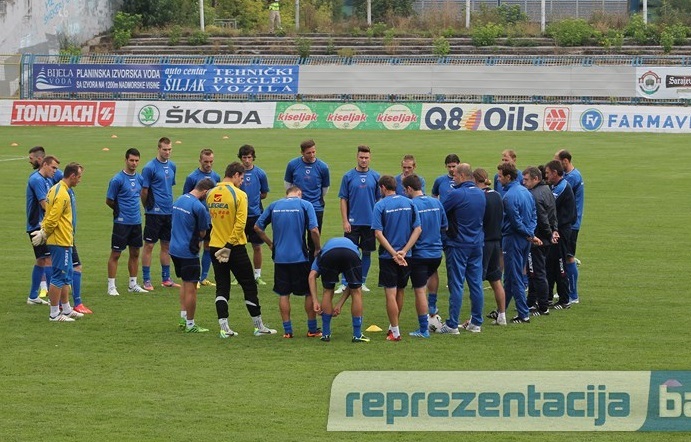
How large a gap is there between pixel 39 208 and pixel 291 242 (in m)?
4.42

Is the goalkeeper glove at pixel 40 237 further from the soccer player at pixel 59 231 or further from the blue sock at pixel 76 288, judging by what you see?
the blue sock at pixel 76 288

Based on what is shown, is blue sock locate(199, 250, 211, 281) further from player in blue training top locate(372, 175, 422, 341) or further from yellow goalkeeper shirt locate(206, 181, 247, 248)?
player in blue training top locate(372, 175, 422, 341)

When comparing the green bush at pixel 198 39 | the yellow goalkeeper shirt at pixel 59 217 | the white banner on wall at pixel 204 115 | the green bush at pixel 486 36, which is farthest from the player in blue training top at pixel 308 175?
the green bush at pixel 198 39

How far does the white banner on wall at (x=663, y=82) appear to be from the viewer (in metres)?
48.9

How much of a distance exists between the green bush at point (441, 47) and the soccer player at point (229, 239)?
45.6 m

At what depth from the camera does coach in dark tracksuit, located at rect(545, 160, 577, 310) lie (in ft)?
53.3

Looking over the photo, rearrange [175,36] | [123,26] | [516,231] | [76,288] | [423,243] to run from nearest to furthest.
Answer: [423,243] < [516,231] < [76,288] < [175,36] < [123,26]

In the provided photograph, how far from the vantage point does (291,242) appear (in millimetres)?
14164

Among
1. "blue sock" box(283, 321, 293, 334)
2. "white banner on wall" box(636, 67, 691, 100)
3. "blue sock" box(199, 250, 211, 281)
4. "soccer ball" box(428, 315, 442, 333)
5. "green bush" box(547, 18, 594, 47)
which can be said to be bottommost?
"soccer ball" box(428, 315, 442, 333)

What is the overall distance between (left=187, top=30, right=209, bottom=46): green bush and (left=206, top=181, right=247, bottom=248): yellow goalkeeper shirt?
52.0 meters

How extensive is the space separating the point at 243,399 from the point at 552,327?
17.1 ft

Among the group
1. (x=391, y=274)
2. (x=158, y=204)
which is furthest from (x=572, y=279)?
(x=158, y=204)

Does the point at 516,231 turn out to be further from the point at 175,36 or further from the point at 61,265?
the point at 175,36

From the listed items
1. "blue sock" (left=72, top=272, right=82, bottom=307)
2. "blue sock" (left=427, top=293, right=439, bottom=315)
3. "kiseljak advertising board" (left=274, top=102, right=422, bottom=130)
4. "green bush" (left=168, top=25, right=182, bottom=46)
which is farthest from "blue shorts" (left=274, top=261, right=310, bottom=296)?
"green bush" (left=168, top=25, right=182, bottom=46)
